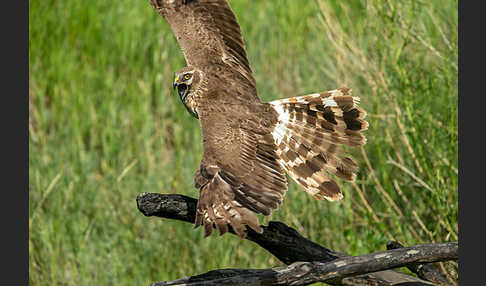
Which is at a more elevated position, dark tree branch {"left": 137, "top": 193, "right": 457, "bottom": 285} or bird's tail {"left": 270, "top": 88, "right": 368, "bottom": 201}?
bird's tail {"left": 270, "top": 88, "right": 368, "bottom": 201}

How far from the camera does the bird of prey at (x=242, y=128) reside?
7.16ft

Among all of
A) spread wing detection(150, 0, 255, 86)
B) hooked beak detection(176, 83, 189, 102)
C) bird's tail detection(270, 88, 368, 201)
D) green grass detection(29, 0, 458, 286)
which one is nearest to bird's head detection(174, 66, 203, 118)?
hooked beak detection(176, 83, 189, 102)

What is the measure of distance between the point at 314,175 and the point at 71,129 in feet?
8.52

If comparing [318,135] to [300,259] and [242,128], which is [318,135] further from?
[300,259]

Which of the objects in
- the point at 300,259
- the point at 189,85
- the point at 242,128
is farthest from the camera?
the point at 300,259

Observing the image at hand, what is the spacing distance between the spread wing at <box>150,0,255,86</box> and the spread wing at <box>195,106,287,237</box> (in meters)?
0.33

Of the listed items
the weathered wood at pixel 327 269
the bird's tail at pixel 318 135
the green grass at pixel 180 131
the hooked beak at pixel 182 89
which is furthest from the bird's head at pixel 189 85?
the green grass at pixel 180 131

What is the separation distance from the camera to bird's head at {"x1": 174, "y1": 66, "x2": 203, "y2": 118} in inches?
102

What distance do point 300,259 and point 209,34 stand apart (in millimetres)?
924

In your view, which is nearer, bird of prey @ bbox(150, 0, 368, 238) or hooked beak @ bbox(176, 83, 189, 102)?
bird of prey @ bbox(150, 0, 368, 238)

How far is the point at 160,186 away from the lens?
162 inches

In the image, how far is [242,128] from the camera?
97.2 inches

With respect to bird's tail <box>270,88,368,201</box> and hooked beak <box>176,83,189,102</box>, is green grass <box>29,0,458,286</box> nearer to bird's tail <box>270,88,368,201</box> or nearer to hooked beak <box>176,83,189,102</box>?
bird's tail <box>270,88,368,201</box>

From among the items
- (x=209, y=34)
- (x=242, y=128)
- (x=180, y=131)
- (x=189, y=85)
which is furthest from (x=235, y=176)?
(x=180, y=131)
